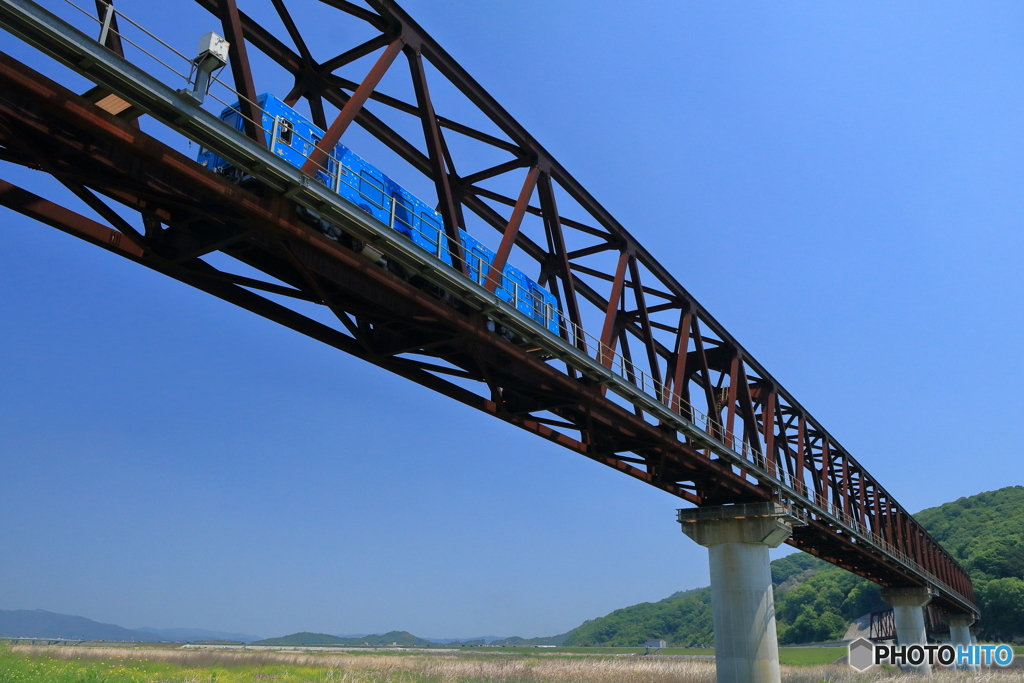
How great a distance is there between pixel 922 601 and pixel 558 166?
68.7 metres

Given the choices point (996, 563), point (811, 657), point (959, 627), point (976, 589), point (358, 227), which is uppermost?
point (358, 227)

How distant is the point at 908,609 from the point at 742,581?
4862 centimetres

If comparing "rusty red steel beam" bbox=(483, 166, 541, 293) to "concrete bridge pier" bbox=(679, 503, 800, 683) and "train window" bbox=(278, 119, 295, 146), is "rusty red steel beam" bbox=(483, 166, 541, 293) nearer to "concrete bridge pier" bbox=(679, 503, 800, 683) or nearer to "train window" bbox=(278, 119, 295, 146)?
"train window" bbox=(278, 119, 295, 146)

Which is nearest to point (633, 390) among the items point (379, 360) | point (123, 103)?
point (379, 360)

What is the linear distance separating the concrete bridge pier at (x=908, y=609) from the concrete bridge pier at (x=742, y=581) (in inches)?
1750

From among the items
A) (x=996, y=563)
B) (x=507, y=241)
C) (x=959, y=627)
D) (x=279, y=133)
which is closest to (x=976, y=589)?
(x=996, y=563)

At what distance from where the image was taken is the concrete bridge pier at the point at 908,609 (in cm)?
6838

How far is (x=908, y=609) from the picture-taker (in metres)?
69.6

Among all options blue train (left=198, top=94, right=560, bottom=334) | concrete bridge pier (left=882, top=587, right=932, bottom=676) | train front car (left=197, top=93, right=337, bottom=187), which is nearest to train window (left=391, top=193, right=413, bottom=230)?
blue train (left=198, top=94, right=560, bottom=334)

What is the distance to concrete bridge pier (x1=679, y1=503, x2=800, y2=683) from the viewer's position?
3161cm

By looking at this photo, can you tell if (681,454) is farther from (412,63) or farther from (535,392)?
(412,63)

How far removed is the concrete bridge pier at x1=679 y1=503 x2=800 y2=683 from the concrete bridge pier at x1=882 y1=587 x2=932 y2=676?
44.5 metres

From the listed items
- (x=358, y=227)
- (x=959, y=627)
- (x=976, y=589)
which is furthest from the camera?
(x=976, y=589)

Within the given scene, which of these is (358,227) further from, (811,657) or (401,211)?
(811,657)
